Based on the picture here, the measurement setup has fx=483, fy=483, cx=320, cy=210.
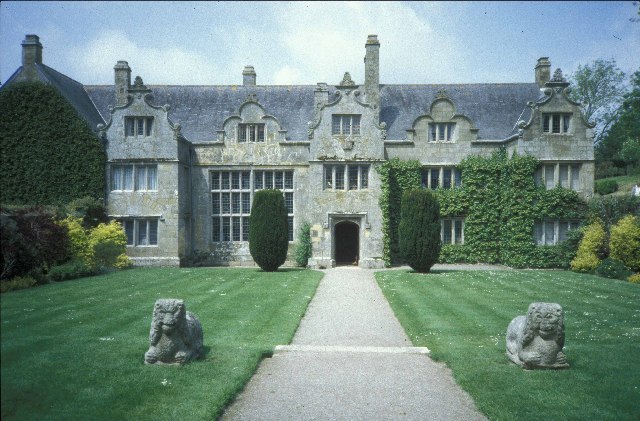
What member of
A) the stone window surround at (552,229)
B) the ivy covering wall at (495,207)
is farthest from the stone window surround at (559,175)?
the stone window surround at (552,229)

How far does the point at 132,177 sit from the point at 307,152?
932 cm

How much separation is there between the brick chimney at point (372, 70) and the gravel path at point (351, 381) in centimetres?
1737

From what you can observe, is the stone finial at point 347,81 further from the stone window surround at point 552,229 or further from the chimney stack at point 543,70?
the stone window surround at point 552,229

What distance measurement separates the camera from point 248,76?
3147 centimetres

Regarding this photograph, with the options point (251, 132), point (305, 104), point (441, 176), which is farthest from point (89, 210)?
point (441, 176)

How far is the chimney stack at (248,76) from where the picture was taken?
31375 mm

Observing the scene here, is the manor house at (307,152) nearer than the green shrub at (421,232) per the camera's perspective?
No

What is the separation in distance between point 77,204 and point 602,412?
22.4 meters

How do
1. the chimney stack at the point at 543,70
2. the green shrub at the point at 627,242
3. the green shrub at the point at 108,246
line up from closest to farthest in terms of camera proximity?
1. the green shrub at the point at 627,242
2. the green shrub at the point at 108,246
3. the chimney stack at the point at 543,70

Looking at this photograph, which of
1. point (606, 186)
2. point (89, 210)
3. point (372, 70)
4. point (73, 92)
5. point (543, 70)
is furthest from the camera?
point (606, 186)

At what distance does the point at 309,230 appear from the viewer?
2592cm

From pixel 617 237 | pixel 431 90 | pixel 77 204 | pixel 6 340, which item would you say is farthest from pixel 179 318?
pixel 431 90

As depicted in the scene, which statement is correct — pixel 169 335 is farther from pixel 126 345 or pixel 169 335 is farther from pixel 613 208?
pixel 613 208

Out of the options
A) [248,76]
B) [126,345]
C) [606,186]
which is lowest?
[126,345]
